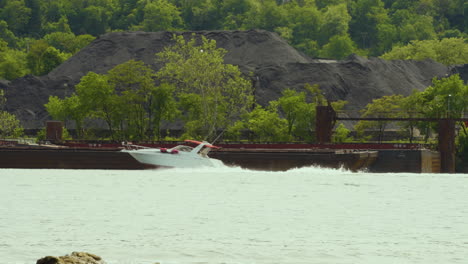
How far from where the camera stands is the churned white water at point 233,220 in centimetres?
3775

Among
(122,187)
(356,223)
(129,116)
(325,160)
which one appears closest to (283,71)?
(129,116)

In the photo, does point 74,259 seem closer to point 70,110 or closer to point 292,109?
point 292,109

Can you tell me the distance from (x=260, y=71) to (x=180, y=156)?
67679 mm

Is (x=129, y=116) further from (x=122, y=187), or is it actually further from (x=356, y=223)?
(x=356, y=223)

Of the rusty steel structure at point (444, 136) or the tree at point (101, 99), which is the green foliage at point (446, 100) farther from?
the tree at point (101, 99)

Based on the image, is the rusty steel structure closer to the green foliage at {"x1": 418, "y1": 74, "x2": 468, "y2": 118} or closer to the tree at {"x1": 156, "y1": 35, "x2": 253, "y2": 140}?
the tree at {"x1": 156, "y1": 35, "x2": 253, "y2": 140}

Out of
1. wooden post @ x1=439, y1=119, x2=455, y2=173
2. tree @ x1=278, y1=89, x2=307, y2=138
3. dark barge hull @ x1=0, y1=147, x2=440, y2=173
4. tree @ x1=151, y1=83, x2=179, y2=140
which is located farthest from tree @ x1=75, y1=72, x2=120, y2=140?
wooden post @ x1=439, y1=119, x2=455, y2=173

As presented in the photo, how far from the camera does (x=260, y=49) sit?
182 metres

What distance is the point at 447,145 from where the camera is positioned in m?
110

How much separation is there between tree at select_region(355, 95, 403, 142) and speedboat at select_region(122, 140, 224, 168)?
139 ft

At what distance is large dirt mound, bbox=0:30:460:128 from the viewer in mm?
157875

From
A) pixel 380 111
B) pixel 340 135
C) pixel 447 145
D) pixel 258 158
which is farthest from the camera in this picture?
pixel 380 111

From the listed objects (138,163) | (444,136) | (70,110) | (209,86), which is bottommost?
(138,163)

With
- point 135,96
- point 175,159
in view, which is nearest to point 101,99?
point 135,96
